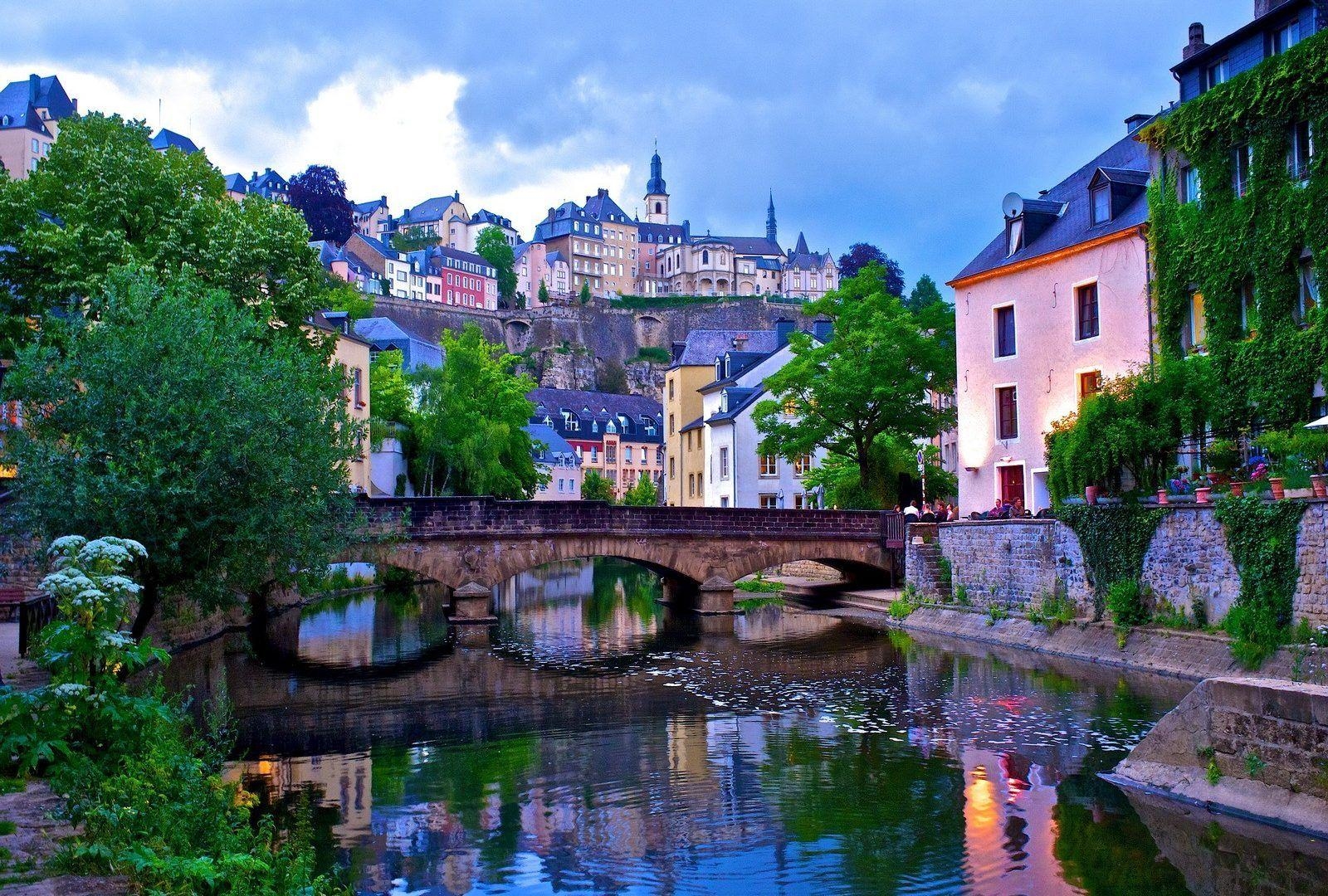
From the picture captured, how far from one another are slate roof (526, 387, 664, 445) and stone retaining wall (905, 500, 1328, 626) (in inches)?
2939

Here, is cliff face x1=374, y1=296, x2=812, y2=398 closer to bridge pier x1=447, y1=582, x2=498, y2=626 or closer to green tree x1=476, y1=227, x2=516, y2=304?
green tree x1=476, y1=227, x2=516, y2=304

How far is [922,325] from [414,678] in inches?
995

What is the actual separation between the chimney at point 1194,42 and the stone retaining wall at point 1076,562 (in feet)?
40.8

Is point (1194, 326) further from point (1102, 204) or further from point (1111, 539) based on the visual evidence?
point (1111, 539)

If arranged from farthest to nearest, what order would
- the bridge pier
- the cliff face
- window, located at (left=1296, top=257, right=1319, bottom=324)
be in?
the cliff face → the bridge pier → window, located at (left=1296, top=257, right=1319, bottom=324)

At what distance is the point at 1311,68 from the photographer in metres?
25.4

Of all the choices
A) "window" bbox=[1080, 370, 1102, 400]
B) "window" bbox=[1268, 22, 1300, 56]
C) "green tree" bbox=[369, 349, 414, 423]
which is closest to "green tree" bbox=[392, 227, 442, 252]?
"green tree" bbox=[369, 349, 414, 423]

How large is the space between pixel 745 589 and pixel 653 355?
304 feet

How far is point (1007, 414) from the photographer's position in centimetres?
3628

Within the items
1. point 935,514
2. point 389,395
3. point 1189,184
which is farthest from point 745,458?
point 1189,184

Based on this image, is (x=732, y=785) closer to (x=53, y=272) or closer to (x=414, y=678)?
(x=414, y=678)

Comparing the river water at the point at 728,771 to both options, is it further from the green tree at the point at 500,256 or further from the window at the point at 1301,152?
the green tree at the point at 500,256

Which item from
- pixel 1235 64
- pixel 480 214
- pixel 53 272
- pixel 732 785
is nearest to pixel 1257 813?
pixel 732 785

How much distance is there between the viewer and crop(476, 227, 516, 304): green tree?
151250 mm
